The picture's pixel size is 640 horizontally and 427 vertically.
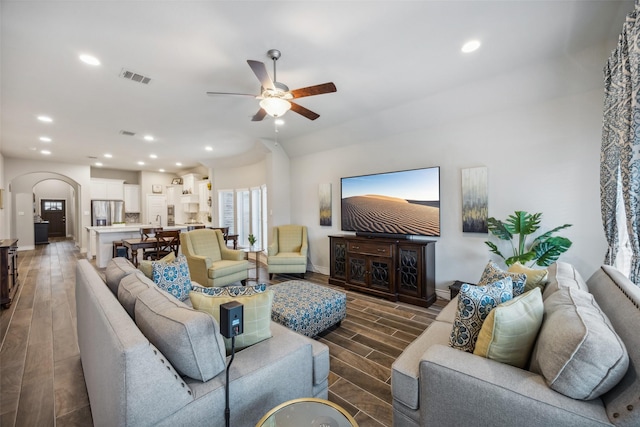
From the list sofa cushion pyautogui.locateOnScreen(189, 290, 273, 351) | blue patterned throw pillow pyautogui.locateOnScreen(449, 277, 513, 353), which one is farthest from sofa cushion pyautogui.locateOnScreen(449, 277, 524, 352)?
sofa cushion pyautogui.locateOnScreen(189, 290, 273, 351)

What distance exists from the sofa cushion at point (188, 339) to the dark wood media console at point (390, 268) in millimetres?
3016

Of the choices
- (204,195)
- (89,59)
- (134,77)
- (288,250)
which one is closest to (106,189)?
(204,195)

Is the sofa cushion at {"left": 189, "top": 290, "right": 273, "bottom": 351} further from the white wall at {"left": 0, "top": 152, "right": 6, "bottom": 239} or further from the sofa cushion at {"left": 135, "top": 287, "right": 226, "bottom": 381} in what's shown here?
the white wall at {"left": 0, "top": 152, "right": 6, "bottom": 239}

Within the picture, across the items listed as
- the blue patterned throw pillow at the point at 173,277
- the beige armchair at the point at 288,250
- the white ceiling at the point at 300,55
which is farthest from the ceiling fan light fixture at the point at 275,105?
the beige armchair at the point at 288,250

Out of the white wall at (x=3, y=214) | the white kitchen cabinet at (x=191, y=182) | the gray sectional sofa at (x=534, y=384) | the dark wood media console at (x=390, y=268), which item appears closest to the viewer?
the gray sectional sofa at (x=534, y=384)

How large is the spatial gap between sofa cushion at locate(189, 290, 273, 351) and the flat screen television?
3.07 m

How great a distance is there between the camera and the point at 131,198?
9.74 m

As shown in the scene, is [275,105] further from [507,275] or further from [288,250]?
[288,250]

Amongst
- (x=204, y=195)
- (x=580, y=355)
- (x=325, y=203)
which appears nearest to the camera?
(x=580, y=355)

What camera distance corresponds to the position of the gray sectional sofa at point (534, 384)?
949 millimetres

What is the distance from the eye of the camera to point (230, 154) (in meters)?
6.97

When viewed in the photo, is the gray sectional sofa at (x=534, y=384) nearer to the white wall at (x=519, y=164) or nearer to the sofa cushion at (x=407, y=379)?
the sofa cushion at (x=407, y=379)

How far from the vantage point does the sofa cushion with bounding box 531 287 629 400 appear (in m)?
0.95

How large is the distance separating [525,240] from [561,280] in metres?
1.70
